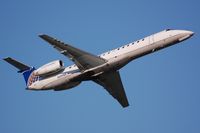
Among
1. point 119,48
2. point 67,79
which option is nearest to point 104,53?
point 119,48

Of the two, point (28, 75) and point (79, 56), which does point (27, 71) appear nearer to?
point (28, 75)

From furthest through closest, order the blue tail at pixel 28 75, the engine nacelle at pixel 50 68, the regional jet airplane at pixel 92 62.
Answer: the blue tail at pixel 28 75
the engine nacelle at pixel 50 68
the regional jet airplane at pixel 92 62

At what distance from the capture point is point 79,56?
3975 cm

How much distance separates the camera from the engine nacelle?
40.7 metres

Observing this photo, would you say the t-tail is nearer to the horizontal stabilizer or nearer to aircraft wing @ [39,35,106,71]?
the horizontal stabilizer

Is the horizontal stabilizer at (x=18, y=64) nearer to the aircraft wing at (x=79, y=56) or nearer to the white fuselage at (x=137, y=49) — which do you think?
the aircraft wing at (x=79, y=56)

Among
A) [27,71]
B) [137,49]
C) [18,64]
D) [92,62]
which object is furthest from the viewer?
[27,71]

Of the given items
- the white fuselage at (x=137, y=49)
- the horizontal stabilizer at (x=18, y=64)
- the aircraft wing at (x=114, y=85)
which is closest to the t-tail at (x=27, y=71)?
the horizontal stabilizer at (x=18, y=64)

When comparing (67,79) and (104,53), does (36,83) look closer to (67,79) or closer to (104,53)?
(67,79)

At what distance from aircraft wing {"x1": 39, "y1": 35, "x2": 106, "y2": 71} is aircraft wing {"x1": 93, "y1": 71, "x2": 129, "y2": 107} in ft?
6.57

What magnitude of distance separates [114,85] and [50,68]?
6.83 m

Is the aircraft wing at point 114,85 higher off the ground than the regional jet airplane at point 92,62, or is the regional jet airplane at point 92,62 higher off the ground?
the regional jet airplane at point 92,62

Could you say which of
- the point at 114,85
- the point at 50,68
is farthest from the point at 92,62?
the point at 114,85

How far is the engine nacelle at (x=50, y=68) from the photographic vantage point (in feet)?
134
